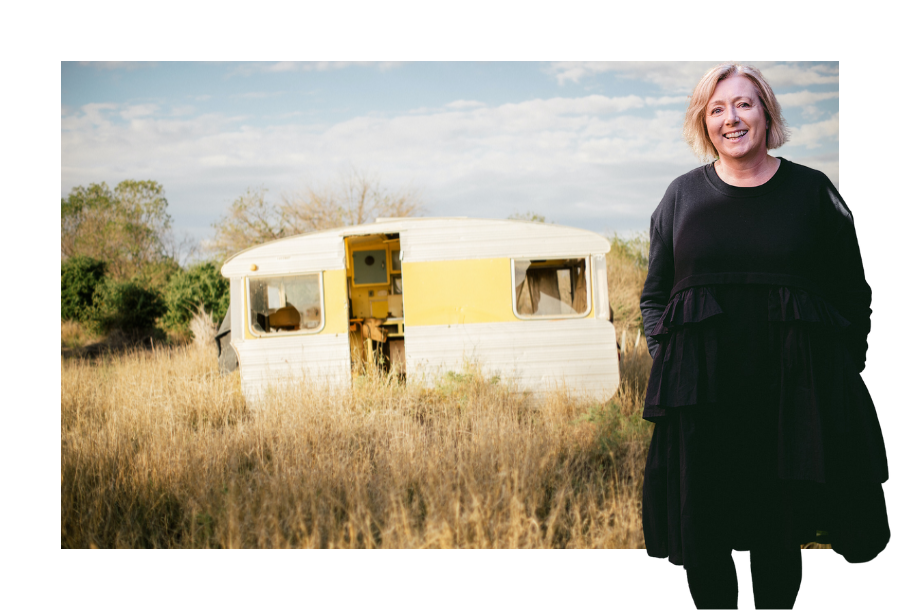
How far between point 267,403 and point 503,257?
8.76 ft

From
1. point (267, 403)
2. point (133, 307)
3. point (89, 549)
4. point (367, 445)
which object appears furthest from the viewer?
point (133, 307)

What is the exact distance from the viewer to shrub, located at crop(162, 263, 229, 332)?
12180mm

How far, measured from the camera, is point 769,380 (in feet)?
6.95

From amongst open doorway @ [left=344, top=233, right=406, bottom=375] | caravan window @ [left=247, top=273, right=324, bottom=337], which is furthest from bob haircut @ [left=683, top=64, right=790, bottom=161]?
open doorway @ [left=344, top=233, right=406, bottom=375]

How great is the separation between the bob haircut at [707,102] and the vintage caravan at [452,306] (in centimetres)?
340

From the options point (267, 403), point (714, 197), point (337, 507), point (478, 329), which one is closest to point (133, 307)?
point (267, 403)

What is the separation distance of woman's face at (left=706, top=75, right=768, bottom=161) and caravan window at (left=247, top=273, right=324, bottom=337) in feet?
14.4

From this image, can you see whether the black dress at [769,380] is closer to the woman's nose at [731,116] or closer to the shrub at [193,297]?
the woman's nose at [731,116]

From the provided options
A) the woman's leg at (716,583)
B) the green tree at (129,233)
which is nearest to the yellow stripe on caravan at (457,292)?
the woman's leg at (716,583)

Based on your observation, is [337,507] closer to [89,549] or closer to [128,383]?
[89,549]

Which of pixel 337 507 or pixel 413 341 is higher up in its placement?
pixel 413 341

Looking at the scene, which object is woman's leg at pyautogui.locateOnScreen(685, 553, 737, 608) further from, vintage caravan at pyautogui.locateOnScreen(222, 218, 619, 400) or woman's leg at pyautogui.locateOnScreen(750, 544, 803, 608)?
vintage caravan at pyautogui.locateOnScreen(222, 218, 619, 400)

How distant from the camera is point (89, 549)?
3223mm

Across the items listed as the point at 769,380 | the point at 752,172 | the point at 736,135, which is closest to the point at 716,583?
the point at 769,380
